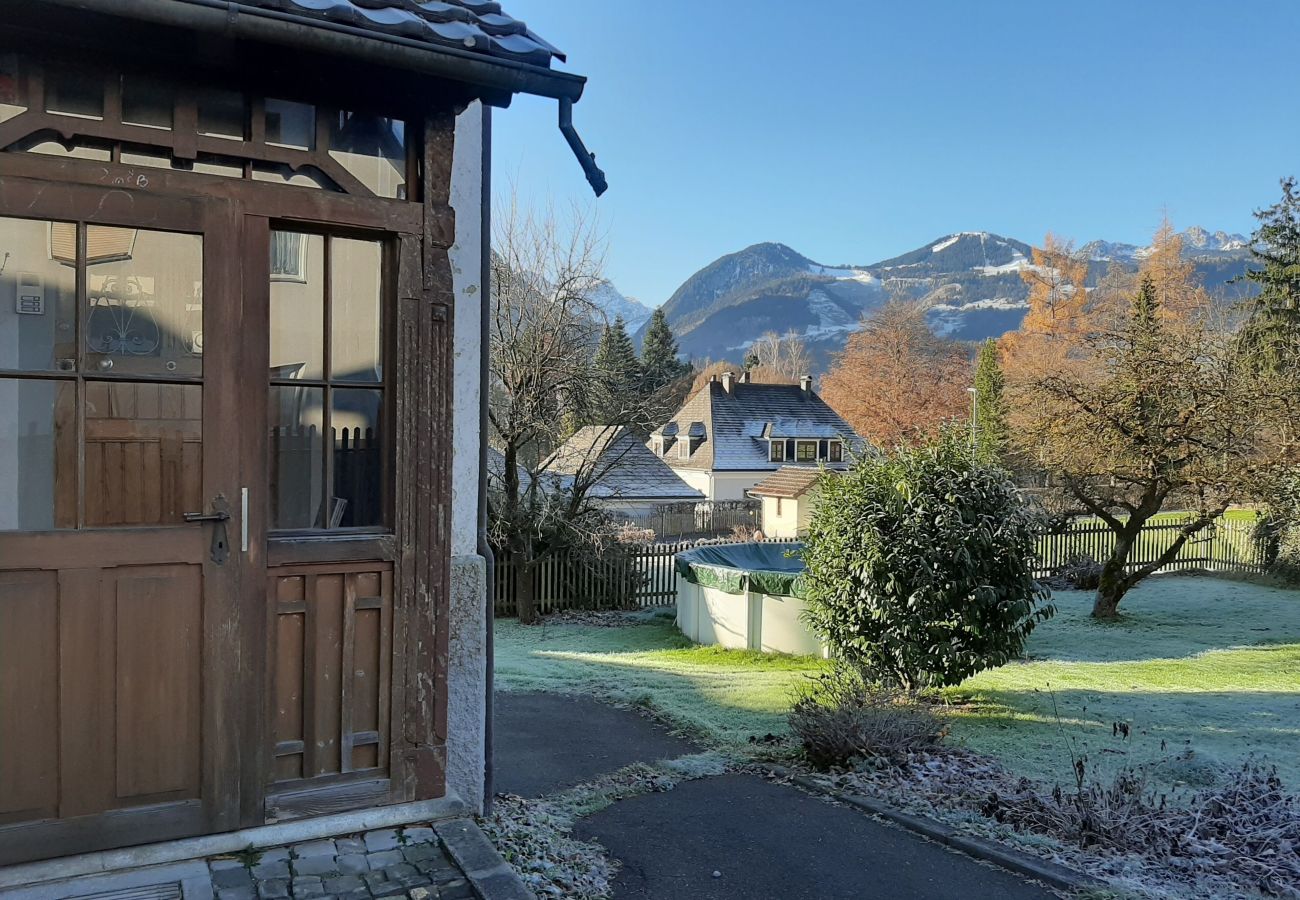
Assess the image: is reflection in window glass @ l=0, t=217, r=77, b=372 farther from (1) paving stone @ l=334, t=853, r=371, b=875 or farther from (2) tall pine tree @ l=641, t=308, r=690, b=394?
(2) tall pine tree @ l=641, t=308, r=690, b=394

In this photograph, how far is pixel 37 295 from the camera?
3.64 meters

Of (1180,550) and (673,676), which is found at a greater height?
(1180,550)

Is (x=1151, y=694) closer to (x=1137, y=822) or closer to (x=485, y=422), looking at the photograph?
(x=1137, y=822)

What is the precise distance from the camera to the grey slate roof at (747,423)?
45281 mm

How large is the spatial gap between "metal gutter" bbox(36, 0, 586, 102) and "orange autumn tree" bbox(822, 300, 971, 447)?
4398 centimetres

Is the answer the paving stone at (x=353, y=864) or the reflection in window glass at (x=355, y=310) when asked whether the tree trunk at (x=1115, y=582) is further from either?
the paving stone at (x=353, y=864)

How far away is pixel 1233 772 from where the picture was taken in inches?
250

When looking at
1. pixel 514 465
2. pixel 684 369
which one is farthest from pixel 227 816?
pixel 684 369

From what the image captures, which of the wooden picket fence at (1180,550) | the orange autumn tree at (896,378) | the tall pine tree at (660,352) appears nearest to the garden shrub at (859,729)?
the wooden picket fence at (1180,550)

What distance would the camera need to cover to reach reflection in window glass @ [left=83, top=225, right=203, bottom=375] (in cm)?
371

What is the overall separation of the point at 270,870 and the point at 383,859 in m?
0.45

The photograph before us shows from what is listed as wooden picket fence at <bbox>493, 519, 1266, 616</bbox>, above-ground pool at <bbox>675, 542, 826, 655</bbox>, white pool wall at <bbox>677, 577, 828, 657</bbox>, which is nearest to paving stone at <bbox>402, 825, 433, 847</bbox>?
above-ground pool at <bbox>675, 542, 826, 655</bbox>

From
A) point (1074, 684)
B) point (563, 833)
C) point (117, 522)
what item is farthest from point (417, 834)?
point (1074, 684)

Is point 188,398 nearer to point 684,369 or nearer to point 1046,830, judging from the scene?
point 1046,830
